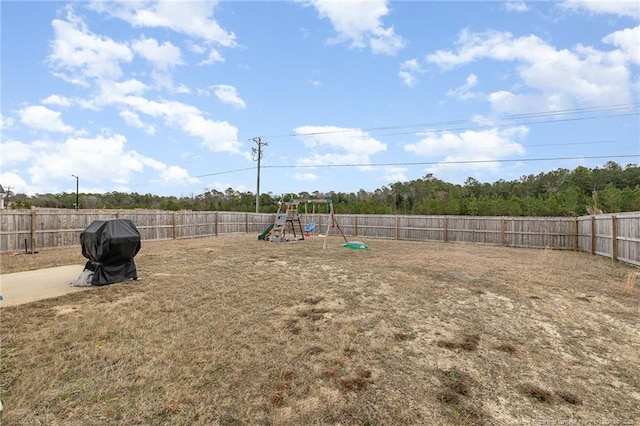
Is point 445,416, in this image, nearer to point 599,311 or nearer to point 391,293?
point 391,293

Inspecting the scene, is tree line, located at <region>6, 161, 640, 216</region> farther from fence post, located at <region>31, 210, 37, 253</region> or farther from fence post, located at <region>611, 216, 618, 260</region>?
fence post, located at <region>31, 210, 37, 253</region>

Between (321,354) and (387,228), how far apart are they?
48.5ft

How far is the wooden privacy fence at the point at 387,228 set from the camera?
10.0m

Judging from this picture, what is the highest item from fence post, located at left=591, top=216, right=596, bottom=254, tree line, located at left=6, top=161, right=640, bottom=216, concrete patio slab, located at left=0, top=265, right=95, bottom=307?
tree line, located at left=6, top=161, right=640, bottom=216

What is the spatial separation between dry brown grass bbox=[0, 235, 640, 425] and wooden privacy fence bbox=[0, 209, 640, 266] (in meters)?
5.67

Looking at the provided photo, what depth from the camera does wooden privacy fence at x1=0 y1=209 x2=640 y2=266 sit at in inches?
395

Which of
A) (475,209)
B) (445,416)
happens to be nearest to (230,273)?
(445,416)

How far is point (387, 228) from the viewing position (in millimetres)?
17531

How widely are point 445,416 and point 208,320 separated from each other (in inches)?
113

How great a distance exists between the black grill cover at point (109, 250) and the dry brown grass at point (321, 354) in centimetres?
37

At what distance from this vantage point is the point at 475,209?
2427 cm

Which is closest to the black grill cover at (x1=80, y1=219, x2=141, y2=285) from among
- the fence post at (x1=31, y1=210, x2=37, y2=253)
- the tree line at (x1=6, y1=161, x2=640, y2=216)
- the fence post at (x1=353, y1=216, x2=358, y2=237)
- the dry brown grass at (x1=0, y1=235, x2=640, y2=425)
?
the dry brown grass at (x1=0, y1=235, x2=640, y2=425)

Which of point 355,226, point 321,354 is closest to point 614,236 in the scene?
point 321,354

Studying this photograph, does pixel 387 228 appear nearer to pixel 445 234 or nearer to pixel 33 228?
pixel 445 234
